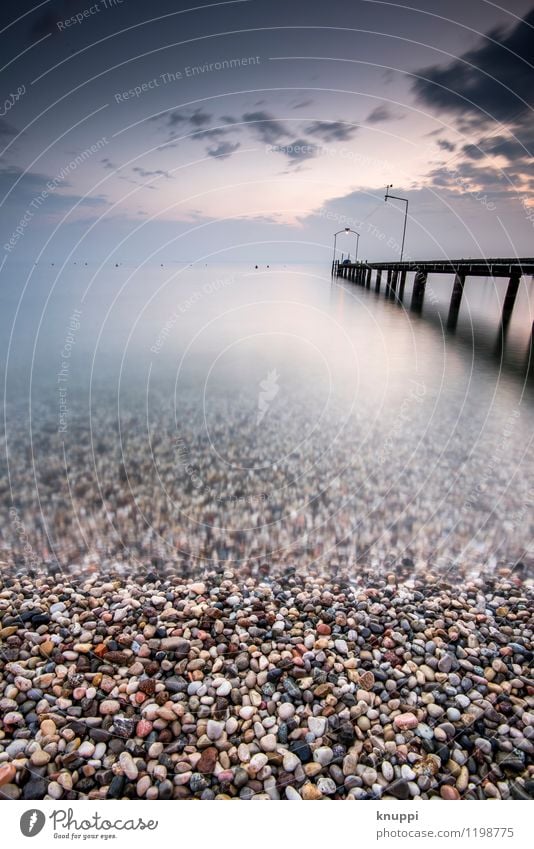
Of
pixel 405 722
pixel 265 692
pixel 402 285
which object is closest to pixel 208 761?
pixel 265 692

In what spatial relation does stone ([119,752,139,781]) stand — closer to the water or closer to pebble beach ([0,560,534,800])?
pebble beach ([0,560,534,800])

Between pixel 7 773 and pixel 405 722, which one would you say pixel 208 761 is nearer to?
pixel 7 773

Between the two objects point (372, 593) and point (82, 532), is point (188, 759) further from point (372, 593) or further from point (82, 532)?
point (82, 532)

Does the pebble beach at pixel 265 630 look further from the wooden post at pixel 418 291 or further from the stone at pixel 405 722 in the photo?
the wooden post at pixel 418 291

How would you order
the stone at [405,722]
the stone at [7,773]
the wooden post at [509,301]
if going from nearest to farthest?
the stone at [7,773]
the stone at [405,722]
the wooden post at [509,301]

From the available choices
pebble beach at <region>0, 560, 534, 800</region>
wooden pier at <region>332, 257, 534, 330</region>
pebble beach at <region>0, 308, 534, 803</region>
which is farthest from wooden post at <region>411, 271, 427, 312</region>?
pebble beach at <region>0, 560, 534, 800</region>

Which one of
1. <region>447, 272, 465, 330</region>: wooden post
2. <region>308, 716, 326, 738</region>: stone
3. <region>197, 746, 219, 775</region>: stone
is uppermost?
<region>447, 272, 465, 330</region>: wooden post

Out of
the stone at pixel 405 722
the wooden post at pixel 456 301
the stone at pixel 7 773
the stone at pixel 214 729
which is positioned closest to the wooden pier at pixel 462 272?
the wooden post at pixel 456 301
